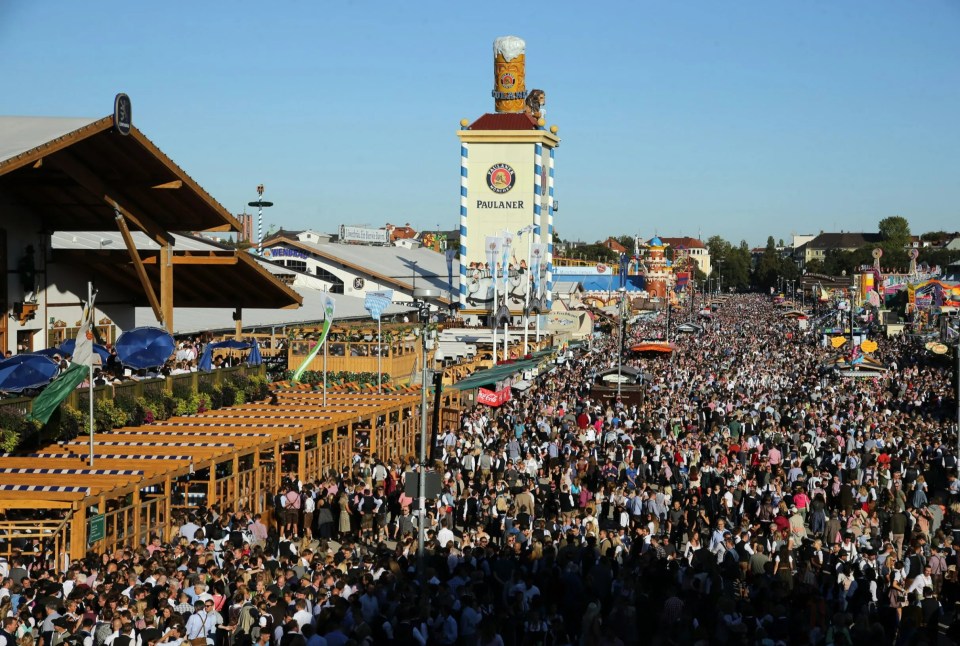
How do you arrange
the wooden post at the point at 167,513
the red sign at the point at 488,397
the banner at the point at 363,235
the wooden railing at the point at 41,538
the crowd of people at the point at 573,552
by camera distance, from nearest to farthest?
the crowd of people at the point at 573,552, the wooden railing at the point at 41,538, the wooden post at the point at 167,513, the red sign at the point at 488,397, the banner at the point at 363,235

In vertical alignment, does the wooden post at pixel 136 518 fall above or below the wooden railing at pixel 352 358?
below

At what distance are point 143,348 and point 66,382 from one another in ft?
13.5

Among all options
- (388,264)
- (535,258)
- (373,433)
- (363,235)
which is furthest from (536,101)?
(373,433)

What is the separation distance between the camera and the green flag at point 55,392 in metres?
16.9

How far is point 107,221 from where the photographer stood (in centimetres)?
→ 2308

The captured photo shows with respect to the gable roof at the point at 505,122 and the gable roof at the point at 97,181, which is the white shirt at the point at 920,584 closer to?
the gable roof at the point at 97,181

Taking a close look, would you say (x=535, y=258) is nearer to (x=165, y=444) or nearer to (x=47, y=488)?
(x=165, y=444)

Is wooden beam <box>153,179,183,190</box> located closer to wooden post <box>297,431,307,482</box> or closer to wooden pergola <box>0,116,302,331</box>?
wooden pergola <box>0,116,302,331</box>

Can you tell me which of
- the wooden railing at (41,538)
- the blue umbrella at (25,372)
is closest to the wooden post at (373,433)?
the blue umbrella at (25,372)

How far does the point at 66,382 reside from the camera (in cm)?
1717

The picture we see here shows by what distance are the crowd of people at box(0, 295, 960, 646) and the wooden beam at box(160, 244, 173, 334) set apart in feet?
14.6

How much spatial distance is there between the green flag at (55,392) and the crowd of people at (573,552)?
2.33 m

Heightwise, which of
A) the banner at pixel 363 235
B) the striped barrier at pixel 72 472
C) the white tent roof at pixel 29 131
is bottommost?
the striped barrier at pixel 72 472

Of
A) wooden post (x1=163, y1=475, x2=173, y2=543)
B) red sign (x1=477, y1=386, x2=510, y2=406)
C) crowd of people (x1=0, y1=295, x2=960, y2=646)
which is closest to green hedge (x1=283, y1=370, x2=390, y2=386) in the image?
red sign (x1=477, y1=386, x2=510, y2=406)
